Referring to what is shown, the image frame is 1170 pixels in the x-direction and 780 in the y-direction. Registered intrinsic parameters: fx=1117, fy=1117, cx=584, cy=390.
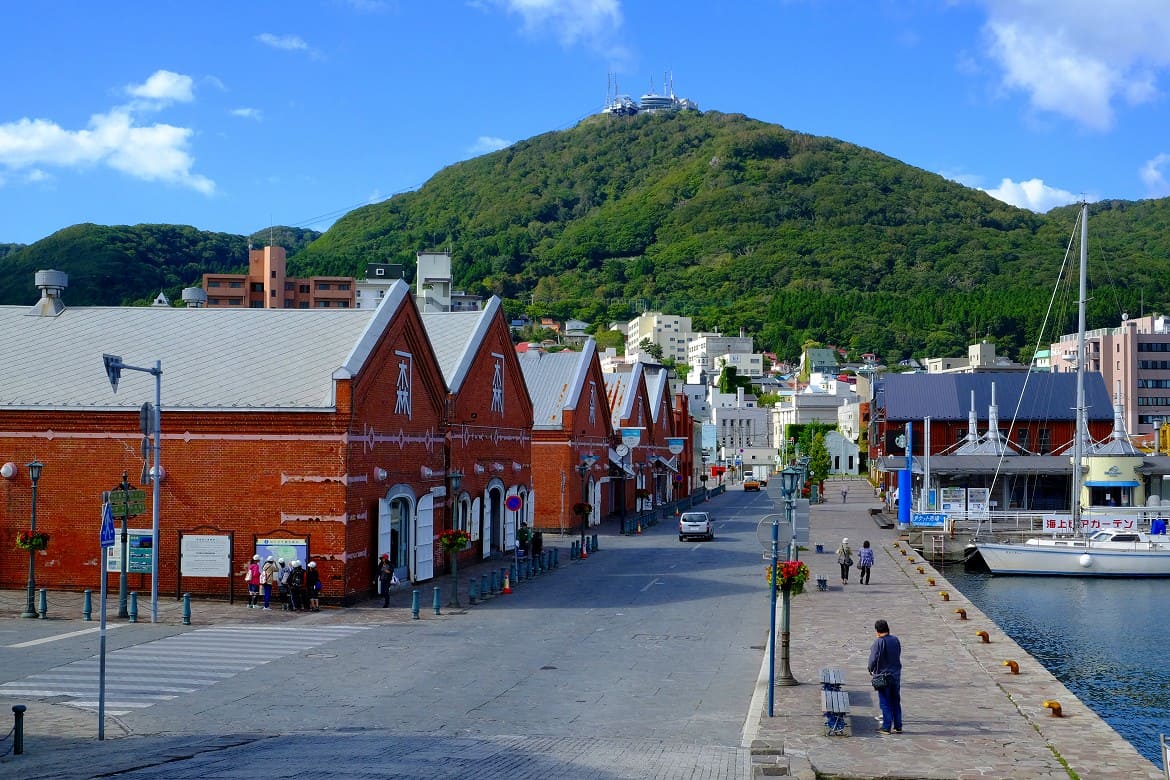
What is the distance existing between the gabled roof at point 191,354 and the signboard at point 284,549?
392cm

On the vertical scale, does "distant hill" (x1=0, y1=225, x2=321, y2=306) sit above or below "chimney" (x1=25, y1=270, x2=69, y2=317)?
above

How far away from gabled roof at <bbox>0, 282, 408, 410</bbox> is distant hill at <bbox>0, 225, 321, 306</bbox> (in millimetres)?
119054

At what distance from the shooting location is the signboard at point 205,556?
32.2 meters

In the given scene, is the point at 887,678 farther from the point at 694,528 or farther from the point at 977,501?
the point at 977,501

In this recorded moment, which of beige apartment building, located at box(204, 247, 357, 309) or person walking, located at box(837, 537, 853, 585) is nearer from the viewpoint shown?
person walking, located at box(837, 537, 853, 585)

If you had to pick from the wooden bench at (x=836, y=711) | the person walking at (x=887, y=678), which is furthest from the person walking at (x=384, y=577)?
the person walking at (x=887, y=678)

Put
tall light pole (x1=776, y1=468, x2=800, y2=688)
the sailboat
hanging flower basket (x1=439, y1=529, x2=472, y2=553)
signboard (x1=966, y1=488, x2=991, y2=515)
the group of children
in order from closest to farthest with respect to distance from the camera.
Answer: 1. tall light pole (x1=776, y1=468, x2=800, y2=688)
2. the group of children
3. hanging flower basket (x1=439, y1=529, x2=472, y2=553)
4. the sailboat
5. signboard (x1=966, y1=488, x2=991, y2=515)

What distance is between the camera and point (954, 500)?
71.1m

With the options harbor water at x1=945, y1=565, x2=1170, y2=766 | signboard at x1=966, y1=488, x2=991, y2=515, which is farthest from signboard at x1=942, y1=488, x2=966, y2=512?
harbor water at x1=945, y1=565, x2=1170, y2=766

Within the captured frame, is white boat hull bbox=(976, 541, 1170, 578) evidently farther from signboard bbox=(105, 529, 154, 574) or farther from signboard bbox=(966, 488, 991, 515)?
signboard bbox=(105, 529, 154, 574)

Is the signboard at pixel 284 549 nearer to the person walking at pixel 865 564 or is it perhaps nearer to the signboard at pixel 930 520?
the person walking at pixel 865 564

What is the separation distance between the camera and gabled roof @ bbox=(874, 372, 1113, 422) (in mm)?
90375

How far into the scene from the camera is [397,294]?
36781 millimetres

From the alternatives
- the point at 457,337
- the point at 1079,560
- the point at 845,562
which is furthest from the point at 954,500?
the point at 457,337
